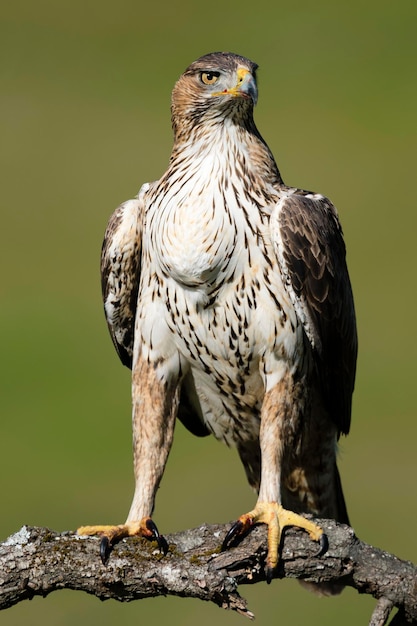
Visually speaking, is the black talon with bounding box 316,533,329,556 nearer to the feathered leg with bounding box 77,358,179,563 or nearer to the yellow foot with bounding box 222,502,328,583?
the yellow foot with bounding box 222,502,328,583

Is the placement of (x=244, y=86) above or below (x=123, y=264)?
above

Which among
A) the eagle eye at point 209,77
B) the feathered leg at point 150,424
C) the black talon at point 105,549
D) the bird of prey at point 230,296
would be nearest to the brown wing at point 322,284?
the bird of prey at point 230,296

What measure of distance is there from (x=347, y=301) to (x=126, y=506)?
347 inches

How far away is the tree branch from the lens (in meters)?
6.29

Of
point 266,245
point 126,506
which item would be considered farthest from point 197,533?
point 126,506

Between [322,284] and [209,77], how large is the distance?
134 cm

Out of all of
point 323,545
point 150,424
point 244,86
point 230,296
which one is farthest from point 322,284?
point 323,545

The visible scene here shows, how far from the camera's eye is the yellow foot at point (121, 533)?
6508 millimetres

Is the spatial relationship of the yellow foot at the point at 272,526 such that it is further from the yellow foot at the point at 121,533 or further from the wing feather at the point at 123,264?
the wing feather at the point at 123,264

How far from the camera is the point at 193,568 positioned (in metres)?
6.38

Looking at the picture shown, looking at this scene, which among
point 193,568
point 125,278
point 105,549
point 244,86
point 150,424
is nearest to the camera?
point 193,568

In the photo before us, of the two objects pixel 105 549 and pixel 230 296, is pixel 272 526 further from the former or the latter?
pixel 230 296

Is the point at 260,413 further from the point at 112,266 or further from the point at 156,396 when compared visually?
the point at 112,266

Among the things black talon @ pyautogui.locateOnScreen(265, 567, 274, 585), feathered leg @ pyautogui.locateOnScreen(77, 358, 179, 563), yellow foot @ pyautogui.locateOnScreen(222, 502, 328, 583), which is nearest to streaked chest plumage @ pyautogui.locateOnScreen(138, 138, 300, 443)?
feathered leg @ pyautogui.locateOnScreen(77, 358, 179, 563)
